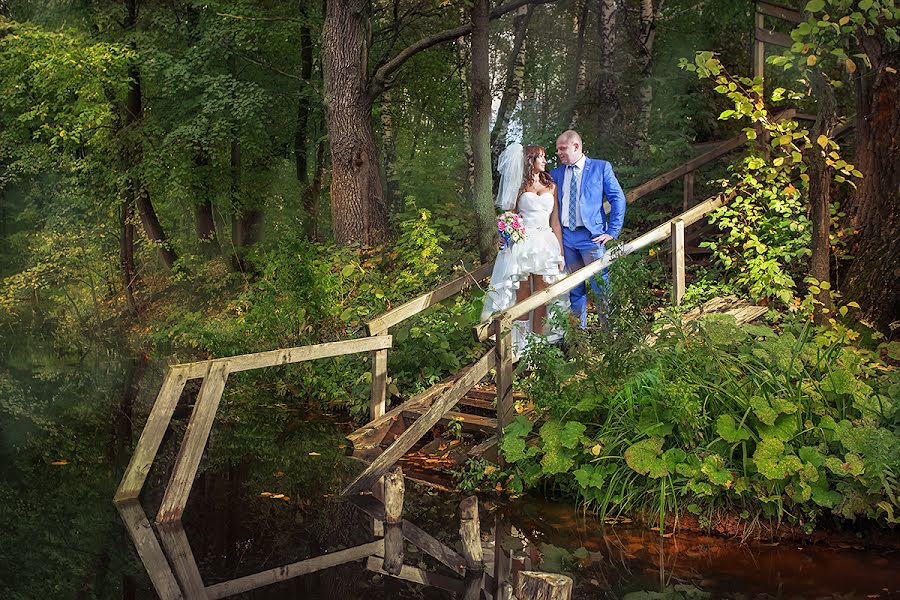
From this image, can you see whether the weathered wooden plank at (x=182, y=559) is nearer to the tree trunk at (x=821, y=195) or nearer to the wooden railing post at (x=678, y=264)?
the wooden railing post at (x=678, y=264)

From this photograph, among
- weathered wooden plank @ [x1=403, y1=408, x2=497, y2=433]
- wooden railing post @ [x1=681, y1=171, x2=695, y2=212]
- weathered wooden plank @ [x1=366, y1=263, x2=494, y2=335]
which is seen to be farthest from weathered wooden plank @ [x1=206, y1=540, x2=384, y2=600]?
wooden railing post @ [x1=681, y1=171, x2=695, y2=212]

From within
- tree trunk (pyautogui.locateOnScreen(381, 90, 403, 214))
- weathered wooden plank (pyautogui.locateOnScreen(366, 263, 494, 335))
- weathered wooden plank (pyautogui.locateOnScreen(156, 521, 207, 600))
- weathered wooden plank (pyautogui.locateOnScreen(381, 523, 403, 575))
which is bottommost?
weathered wooden plank (pyautogui.locateOnScreen(156, 521, 207, 600))

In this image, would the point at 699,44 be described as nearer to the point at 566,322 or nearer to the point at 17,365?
the point at 566,322

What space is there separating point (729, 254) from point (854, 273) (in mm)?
1643

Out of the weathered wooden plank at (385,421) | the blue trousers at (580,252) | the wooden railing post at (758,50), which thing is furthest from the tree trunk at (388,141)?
the weathered wooden plank at (385,421)

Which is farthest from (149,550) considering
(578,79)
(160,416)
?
(578,79)

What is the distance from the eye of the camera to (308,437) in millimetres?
10352

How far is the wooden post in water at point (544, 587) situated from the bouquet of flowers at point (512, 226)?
5.59 m

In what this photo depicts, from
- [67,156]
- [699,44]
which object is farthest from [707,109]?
[67,156]

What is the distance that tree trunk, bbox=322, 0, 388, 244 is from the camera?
45.4 feet

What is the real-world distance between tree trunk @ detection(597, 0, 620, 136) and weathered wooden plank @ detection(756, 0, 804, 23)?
163 inches

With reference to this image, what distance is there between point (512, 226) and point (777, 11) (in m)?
5.57

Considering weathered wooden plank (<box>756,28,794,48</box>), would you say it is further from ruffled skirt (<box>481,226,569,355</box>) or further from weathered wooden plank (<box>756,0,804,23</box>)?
ruffled skirt (<box>481,226,569,355</box>)

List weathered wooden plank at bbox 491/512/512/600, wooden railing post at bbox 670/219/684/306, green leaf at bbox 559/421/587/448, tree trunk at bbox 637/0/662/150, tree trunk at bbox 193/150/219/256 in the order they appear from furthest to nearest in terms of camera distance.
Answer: tree trunk at bbox 193/150/219/256 → tree trunk at bbox 637/0/662/150 → wooden railing post at bbox 670/219/684/306 → green leaf at bbox 559/421/587/448 → weathered wooden plank at bbox 491/512/512/600
